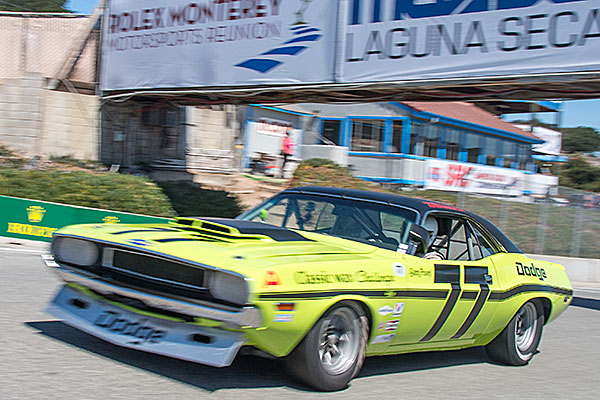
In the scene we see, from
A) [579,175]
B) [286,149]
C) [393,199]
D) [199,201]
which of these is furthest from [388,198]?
[579,175]

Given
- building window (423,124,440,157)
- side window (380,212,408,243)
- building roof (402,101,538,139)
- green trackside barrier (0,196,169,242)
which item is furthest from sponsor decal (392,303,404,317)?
building window (423,124,440,157)

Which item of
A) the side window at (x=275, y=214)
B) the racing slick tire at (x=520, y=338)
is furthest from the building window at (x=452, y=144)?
the side window at (x=275, y=214)

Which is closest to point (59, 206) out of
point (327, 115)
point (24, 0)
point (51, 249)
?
point (51, 249)

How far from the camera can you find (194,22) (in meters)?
18.1

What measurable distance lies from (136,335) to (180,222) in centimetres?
138

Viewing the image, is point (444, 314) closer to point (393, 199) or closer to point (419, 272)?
point (419, 272)

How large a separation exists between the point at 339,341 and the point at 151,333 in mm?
1286

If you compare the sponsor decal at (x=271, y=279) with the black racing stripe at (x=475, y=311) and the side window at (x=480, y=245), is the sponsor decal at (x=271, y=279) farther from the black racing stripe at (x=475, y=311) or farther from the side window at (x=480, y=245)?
the side window at (x=480, y=245)

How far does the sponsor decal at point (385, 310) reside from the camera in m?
4.90

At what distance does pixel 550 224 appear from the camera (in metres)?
17.0

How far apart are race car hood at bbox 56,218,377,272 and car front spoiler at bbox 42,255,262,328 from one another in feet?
0.91

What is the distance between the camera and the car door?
5.29 m

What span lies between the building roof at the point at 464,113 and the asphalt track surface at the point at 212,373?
998 inches

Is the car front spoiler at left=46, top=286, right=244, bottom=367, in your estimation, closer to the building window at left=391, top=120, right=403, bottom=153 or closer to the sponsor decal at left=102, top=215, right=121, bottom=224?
the sponsor decal at left=102, top=215, right=121, bottom=224
